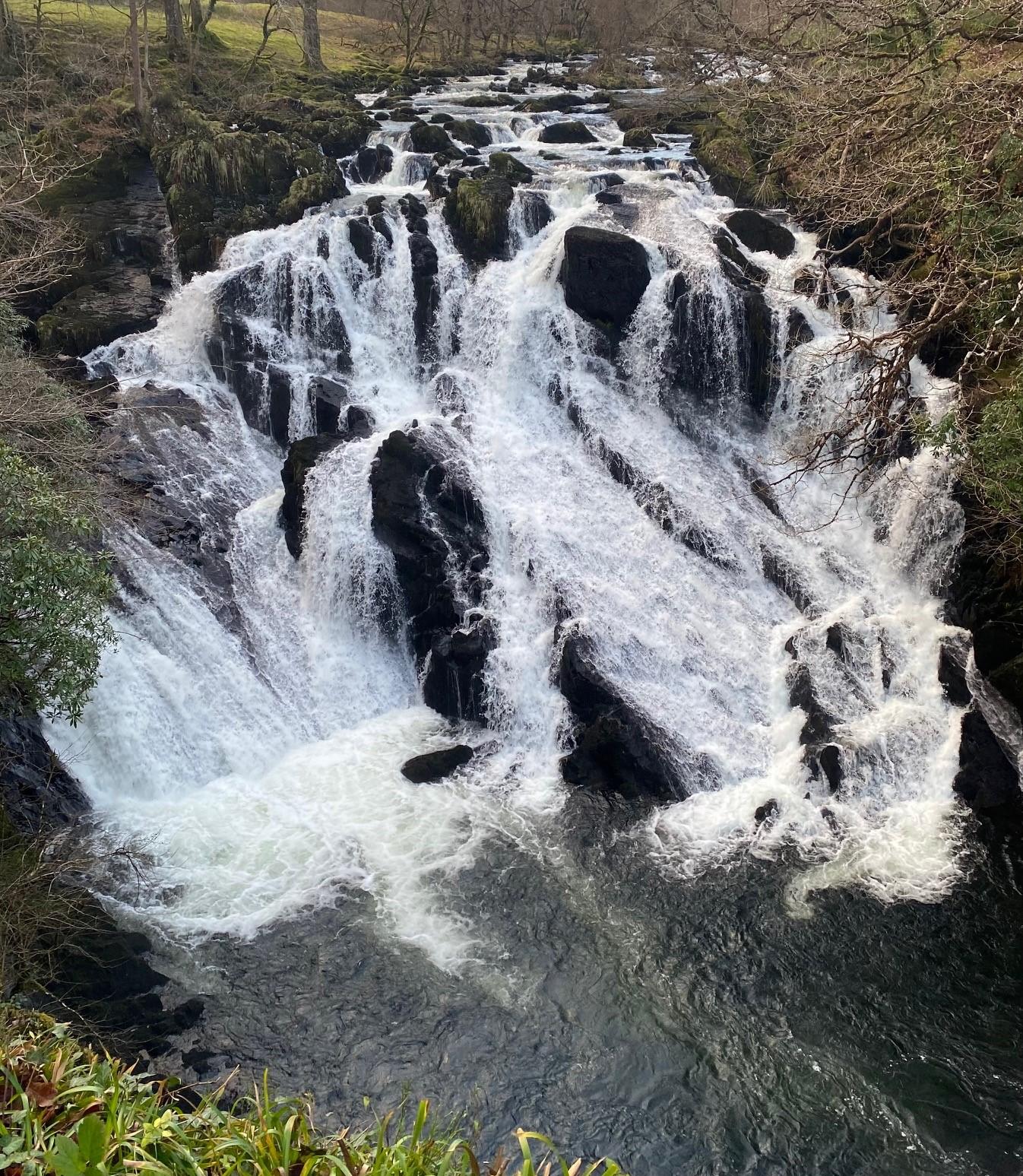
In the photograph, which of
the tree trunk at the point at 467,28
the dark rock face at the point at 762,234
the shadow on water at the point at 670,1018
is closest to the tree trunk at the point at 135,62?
the tree trunk at the point at 467,28

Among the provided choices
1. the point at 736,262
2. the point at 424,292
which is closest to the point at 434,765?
the point at 424,292

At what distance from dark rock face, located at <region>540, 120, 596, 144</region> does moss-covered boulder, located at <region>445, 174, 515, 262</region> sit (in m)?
7.48

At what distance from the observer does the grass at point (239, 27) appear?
37131mm

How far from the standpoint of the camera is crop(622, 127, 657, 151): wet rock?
28578mm

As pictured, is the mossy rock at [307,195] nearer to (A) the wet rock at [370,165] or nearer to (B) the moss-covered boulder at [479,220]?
(A) the wet rock at [370,165]

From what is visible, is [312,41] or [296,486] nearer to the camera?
[296,486]

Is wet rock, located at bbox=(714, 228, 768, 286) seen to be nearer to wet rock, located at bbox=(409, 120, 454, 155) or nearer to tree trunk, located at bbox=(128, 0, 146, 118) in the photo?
wet rock, located at bbox=(409, 120, 454, 155)

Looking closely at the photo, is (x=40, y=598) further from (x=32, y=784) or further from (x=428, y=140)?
(x=428, y=140)

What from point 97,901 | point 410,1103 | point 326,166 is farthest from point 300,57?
point 410,1103

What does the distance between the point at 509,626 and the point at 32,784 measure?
7915 millimetres

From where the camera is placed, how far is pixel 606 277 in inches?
821

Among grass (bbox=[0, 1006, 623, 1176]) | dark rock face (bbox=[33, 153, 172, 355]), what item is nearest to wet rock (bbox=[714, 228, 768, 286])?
dark rock face (bbox=[33, 153, 172, 355])

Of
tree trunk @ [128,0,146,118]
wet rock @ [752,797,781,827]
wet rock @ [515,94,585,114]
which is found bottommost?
wet rock @ [752,797,781,827]

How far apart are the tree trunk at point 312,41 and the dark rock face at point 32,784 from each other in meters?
34.7
